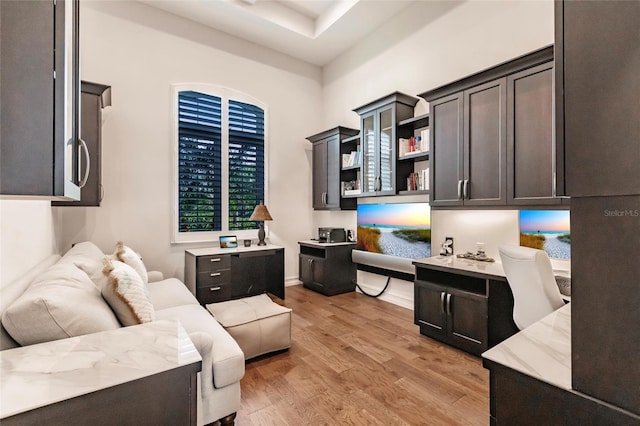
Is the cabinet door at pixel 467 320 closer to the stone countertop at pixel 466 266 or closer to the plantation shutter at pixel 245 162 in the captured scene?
the stone countertop at pixel 466 266

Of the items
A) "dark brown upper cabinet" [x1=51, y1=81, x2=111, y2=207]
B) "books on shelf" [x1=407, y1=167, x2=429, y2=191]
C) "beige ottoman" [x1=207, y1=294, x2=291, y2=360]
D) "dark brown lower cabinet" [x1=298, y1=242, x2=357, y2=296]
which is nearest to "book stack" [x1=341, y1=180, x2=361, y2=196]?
"dark brown lower cabinet" [x1=298, y1=242, x2=357, y2=296]

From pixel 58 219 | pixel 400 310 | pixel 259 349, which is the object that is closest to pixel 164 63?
pixel 58 219

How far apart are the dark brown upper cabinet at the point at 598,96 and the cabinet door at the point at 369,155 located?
317cm

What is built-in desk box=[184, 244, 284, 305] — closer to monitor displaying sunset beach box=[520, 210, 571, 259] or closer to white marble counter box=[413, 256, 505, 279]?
white marble counter box=[413, 256, 505, 279]

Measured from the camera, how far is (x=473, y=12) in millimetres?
3270

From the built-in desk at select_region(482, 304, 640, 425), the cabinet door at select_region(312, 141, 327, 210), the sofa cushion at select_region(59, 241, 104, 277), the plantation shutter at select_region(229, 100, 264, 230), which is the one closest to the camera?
the built-in desk at select_region(482, 304, 640, 425)

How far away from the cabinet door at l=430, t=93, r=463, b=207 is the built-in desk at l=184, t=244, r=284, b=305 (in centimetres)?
235

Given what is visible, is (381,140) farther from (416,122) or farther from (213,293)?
(213,293)

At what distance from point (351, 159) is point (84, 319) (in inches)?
149

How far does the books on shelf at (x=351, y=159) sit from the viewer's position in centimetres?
435

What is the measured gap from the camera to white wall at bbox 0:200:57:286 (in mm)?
1514

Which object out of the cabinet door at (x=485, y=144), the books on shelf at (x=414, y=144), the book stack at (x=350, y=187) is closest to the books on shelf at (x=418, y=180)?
the books on shelf at (x=414, y=144)

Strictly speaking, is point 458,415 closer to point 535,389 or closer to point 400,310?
point 535,389

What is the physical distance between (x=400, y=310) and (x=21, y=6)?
3.92 metres
